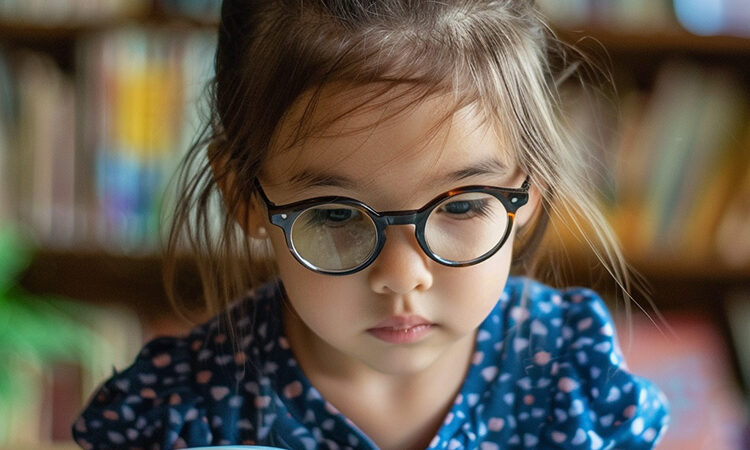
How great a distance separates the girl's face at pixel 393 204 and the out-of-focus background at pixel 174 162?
0.86 meters

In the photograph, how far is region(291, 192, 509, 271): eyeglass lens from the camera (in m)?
0.78

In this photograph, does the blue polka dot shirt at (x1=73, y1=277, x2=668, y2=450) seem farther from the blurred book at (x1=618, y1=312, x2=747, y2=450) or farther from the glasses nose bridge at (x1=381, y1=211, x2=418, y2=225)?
the blurred book at (x1=618, y1=312, x2=747, y2=450)

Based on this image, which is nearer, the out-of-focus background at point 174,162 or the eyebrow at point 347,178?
the eyebrow at point 347,178

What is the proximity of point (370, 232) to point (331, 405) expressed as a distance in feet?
0.79

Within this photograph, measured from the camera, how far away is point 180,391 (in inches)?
36.9

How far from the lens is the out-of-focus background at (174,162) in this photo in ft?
5.43

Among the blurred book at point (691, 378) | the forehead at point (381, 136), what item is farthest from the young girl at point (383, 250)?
the blurred book at point (691, 378)

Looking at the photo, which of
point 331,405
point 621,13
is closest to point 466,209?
point 331,405

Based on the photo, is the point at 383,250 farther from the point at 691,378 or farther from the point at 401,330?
the point at 691,378

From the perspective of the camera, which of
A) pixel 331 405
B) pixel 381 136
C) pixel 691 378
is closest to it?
pixel 381 136

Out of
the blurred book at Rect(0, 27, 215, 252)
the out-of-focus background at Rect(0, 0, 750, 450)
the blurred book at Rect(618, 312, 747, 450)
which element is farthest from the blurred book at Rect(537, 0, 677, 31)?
the blurred book at Rect(0, 27, 215, 252)

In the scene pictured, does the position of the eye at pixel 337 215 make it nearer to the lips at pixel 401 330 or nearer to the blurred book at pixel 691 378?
the lips at pixel 401 330

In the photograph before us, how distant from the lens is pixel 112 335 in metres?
1.87

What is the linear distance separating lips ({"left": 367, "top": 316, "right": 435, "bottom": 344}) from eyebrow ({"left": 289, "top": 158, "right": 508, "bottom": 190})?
0.43ft
